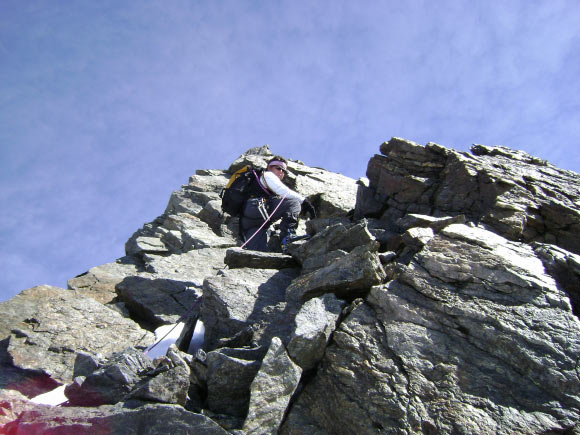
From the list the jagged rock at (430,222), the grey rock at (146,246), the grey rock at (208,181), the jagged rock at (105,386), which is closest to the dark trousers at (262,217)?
the jagged rock at (430,222)

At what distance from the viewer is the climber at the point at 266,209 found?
15984 millimetres

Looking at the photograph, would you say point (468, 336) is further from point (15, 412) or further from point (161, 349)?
point (15, 412)

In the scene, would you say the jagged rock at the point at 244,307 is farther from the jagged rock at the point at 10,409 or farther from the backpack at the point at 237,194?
the backpack at the point at 237,194

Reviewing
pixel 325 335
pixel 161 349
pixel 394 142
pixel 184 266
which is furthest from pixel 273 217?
pixel 325 335

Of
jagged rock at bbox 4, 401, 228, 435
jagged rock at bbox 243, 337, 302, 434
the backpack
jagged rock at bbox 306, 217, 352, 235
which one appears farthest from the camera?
the backpack

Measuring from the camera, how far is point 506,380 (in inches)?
261

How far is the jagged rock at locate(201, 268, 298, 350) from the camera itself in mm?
8685

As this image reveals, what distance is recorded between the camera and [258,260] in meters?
11.8

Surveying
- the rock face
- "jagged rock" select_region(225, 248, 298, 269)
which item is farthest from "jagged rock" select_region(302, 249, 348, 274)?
"jagged rock" select_region(225, 248, 298, 269)

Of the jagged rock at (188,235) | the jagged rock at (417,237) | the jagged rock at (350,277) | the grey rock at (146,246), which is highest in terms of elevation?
the jagged rock at (188,235)

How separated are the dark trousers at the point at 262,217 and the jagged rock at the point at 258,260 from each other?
405cm

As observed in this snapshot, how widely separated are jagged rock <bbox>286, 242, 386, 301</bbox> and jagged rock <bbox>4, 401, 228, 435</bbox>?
144 inches

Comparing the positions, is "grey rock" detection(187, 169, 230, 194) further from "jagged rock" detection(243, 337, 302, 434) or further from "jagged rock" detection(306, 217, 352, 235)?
"jagged rock" detection(243, 337, 302, 434)

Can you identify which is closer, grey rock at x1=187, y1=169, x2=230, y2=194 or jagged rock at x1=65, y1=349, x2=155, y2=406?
jagged rock at x1=65, y1=349, x2=155, y2=406
